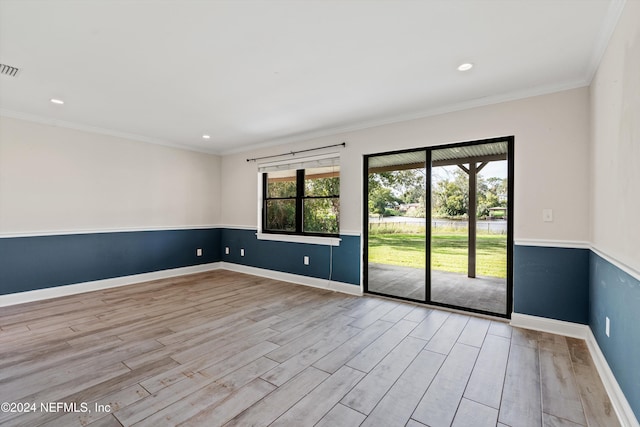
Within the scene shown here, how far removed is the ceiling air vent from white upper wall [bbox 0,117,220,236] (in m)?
1.50

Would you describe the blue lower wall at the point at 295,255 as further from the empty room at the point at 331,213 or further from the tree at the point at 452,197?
the tree at the point at 452,197

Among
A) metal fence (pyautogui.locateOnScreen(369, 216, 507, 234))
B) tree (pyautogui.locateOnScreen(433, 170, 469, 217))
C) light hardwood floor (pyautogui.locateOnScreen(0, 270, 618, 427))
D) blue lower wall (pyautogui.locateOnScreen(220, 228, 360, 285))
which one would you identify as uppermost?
tree (pyautogui.locateOnScreen(433, 170, 469, 217))

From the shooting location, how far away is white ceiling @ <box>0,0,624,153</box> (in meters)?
1.82

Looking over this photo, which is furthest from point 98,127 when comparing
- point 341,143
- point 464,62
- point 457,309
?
point 457,309

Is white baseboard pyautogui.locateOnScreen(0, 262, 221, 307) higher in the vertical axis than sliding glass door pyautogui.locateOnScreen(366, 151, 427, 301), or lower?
lower

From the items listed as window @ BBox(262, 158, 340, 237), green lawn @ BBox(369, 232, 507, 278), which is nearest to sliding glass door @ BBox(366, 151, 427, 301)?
green lawn @ BBox(369, 232, 507, 278)

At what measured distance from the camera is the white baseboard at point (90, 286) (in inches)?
145

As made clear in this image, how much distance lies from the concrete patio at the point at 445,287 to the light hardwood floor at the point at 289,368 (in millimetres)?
373

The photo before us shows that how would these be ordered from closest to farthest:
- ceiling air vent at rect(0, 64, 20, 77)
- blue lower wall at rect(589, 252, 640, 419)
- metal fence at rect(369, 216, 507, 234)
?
blue lower wall at rect(589, 252, 640, 419) → ceiling air vent at rect(0, 64, 20, 77) → metal fence at rect(369, 216, 507, 234)

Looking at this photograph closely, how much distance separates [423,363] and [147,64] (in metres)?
3.42

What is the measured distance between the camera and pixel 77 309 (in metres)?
3.49

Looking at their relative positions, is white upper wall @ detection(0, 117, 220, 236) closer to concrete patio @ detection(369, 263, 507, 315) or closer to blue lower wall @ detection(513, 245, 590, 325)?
concrete patio @ detection(369, 263, 507, 315)

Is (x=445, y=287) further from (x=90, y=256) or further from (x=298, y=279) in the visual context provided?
(x=90, y=256)

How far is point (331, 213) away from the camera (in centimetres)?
459
